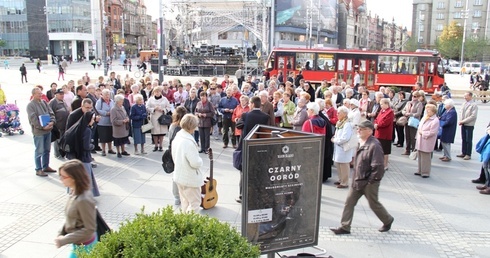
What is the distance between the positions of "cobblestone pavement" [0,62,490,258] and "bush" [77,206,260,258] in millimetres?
3164

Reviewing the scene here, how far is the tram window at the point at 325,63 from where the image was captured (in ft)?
98.3

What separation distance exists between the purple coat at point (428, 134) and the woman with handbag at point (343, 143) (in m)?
2.03

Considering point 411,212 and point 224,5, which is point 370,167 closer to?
point 411,212

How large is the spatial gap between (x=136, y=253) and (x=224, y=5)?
56.6 m

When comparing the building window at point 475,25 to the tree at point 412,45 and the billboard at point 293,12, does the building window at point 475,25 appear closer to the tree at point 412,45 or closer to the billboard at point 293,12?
the tree at point 412,45

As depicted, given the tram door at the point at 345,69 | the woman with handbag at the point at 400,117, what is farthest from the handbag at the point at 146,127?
the tram door at the point at 345,69

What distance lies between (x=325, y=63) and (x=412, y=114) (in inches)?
742

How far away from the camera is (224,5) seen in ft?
186

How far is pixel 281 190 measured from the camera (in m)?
4.23

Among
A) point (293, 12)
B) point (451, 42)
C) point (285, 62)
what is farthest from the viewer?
point (293, 12)

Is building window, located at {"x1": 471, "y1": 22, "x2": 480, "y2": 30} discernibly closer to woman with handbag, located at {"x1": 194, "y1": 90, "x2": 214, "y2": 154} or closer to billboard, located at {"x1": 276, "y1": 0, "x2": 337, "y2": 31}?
billboard, located at {"x1": 276, "y1": 0, "x2": 337, "y2": 31}

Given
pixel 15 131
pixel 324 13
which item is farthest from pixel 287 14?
pixel 15 131

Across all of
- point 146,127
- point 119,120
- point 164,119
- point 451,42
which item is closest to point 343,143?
point 164,119

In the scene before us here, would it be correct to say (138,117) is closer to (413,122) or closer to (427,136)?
(427,136)
